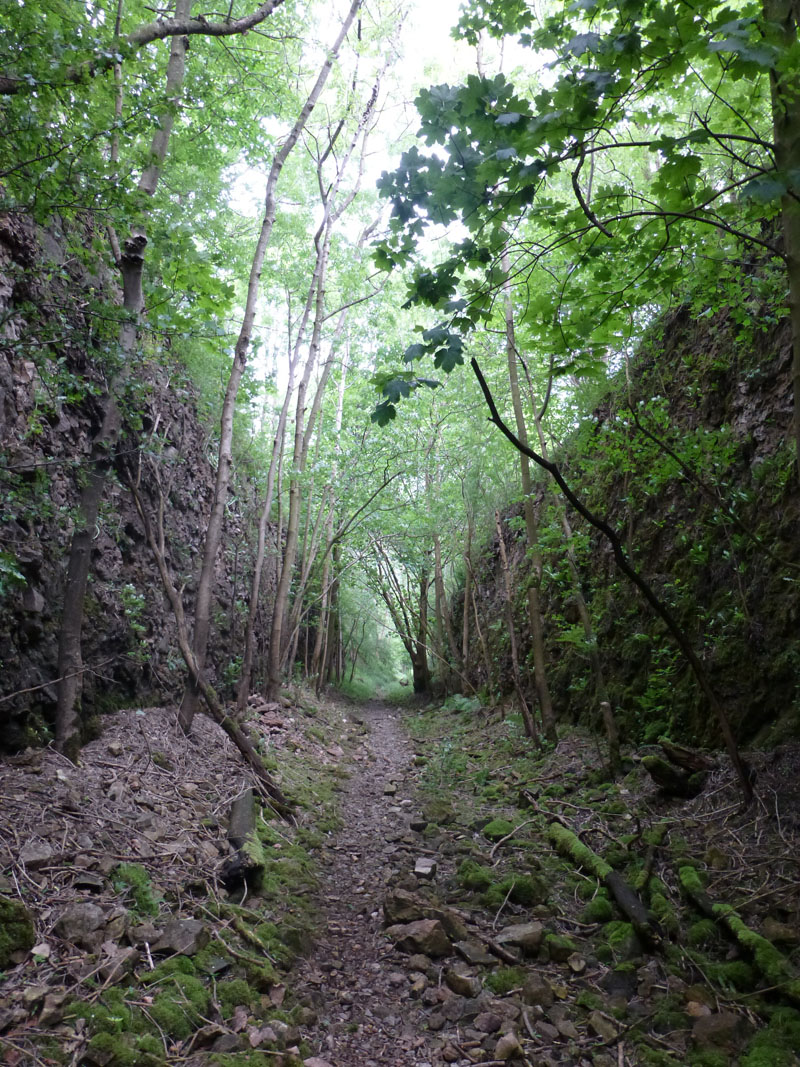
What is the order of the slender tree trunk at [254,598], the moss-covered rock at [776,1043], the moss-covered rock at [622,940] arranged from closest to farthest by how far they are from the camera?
1. the moss-covered rock at [776,1043]
2. the moss-covered rock at [622,940]
3. the slender tree trunk at [254,598]

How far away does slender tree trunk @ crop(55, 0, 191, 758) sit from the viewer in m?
4.37

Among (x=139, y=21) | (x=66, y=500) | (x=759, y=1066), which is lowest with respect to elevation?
(x=759, y=1066)

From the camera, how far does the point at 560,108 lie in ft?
8.18

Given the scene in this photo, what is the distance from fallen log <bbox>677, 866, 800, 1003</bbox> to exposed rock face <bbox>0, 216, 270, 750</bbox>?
170 inches

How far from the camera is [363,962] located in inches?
145

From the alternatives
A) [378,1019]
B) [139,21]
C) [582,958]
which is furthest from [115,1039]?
[139,21]

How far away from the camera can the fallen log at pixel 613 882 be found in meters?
3.48

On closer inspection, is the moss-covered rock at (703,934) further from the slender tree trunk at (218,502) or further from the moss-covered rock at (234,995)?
the slender tree trunk at (218,502)

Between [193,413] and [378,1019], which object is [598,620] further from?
[193,413]

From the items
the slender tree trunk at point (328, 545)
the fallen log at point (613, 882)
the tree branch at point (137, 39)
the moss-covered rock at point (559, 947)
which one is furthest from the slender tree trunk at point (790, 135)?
the slender tree trunk at point (328, 545)

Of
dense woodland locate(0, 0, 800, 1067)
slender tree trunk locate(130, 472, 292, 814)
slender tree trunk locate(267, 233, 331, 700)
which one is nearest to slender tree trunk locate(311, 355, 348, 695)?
dense woodland locate(0, 0, 800, 1067)

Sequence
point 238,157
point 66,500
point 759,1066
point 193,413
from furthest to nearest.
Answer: point 238,157, point 193,413, point 66,500, point 759,1066

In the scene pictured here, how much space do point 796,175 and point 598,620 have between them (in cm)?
631

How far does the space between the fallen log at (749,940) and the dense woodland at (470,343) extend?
3 centimetres
